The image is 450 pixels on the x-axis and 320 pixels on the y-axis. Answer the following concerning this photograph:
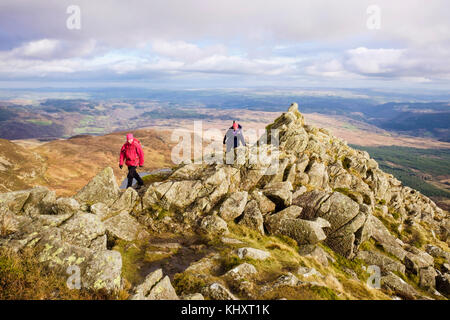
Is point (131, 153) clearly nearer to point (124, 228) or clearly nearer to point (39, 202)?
point (124, 228)

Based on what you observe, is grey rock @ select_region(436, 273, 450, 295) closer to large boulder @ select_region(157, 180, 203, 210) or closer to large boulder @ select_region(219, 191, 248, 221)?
large boulder @ select_region(219, 191, 248, 221)

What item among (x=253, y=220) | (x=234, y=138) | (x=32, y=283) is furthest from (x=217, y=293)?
(x=234, y=138)

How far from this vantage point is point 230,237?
1909cm

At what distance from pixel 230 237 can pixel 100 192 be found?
42.5 ft

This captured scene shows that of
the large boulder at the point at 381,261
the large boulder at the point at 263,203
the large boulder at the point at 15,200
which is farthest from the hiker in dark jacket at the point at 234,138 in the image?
the large boulder at the point at 15,200

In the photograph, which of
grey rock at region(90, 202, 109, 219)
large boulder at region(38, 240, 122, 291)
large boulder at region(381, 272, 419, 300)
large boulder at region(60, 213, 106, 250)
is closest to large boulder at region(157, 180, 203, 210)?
grey rock at region(90, 202, 109, 219)

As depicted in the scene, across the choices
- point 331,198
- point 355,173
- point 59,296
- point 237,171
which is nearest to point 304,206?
point 331,198

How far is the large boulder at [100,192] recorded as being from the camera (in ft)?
72.5

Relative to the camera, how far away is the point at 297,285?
1251 centimetres

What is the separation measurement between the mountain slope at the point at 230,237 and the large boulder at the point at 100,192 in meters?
0.09

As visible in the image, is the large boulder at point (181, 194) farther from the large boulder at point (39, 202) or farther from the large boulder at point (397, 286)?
the large boulder at point (397, 286)

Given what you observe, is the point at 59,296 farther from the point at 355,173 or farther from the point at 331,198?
the point at 355,173
